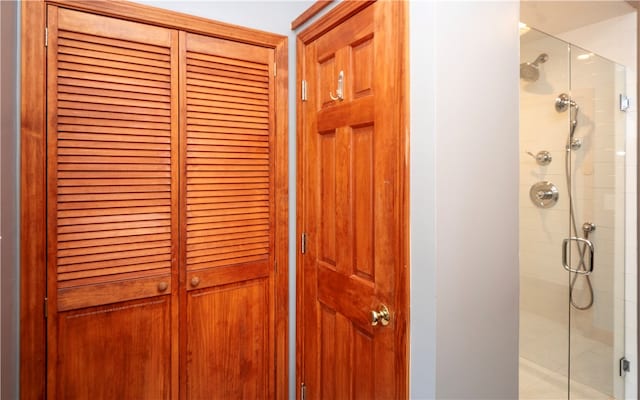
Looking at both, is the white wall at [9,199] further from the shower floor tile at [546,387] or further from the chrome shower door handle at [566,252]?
the chrome shower door handle at [566,252]

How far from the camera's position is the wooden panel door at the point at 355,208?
113cm

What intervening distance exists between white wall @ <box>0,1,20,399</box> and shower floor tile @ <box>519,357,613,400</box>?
2703 millimetres

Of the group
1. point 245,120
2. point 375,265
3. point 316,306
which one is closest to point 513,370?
point 375,265

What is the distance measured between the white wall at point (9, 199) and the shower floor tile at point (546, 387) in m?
2.70

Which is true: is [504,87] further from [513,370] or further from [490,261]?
[513,370]

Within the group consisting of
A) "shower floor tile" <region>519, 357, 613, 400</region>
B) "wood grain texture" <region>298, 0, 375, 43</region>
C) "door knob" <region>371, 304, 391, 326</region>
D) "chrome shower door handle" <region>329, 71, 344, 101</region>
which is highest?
"wood grain texture" <region>298, 0, 375, 43</region>

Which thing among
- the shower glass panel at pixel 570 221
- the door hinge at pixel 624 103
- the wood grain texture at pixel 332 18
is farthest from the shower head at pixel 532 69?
the wood grain texture at pixel 332 18

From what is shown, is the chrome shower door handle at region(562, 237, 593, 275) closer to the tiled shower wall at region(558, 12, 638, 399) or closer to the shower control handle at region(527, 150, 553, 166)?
the tiled shower wall at region(558, 12, 638, 399)

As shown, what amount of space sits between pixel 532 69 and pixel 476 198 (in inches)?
71.9

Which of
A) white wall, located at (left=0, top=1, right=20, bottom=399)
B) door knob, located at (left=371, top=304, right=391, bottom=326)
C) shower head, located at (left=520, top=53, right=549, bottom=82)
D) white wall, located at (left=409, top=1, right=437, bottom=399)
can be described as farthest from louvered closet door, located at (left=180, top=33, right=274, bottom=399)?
shower head, located at (left=520, top=53, right=549, bottom=82)

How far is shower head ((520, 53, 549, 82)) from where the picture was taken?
2316mm

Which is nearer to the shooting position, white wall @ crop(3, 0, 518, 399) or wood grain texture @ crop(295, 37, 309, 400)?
white wall @ crop(3, 0, 518, 399)

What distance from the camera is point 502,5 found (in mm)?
1135

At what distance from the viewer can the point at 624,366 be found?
6.59ft
